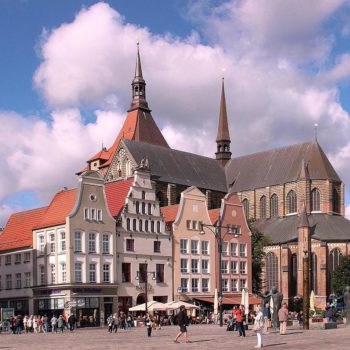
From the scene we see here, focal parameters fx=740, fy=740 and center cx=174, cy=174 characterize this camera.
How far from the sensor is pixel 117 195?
234ft

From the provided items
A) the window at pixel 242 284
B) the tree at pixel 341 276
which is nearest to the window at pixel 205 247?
the window at pixel 242 284

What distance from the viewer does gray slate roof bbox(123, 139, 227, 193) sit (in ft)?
332

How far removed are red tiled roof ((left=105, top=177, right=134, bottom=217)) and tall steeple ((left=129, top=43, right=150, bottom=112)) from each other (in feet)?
169

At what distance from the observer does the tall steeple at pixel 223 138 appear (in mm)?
128025

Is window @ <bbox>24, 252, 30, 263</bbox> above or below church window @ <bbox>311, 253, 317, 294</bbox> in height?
above

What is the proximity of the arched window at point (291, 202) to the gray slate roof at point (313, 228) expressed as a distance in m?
1.20

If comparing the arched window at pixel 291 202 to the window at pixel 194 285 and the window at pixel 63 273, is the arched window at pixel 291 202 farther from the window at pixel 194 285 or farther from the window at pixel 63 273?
the window at pixel 63 273

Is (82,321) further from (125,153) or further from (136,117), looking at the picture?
(136,117)

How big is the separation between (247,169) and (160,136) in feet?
50.4

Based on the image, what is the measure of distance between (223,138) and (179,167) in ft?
93.6

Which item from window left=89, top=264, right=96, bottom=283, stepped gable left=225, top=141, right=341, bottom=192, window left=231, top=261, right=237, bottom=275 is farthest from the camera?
stepped gable left=225, top=141, right=341, bottom=192

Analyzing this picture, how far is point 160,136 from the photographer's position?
401 feet

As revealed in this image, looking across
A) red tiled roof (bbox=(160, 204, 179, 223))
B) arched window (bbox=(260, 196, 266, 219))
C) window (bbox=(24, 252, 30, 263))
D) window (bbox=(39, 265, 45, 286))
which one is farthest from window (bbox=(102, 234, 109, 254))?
arched window (bbox=(260, 196, 266, 219))

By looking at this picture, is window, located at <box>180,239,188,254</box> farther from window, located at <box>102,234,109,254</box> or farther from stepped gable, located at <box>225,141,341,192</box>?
stepped gable, located at <box>225,141,341,192</box>
